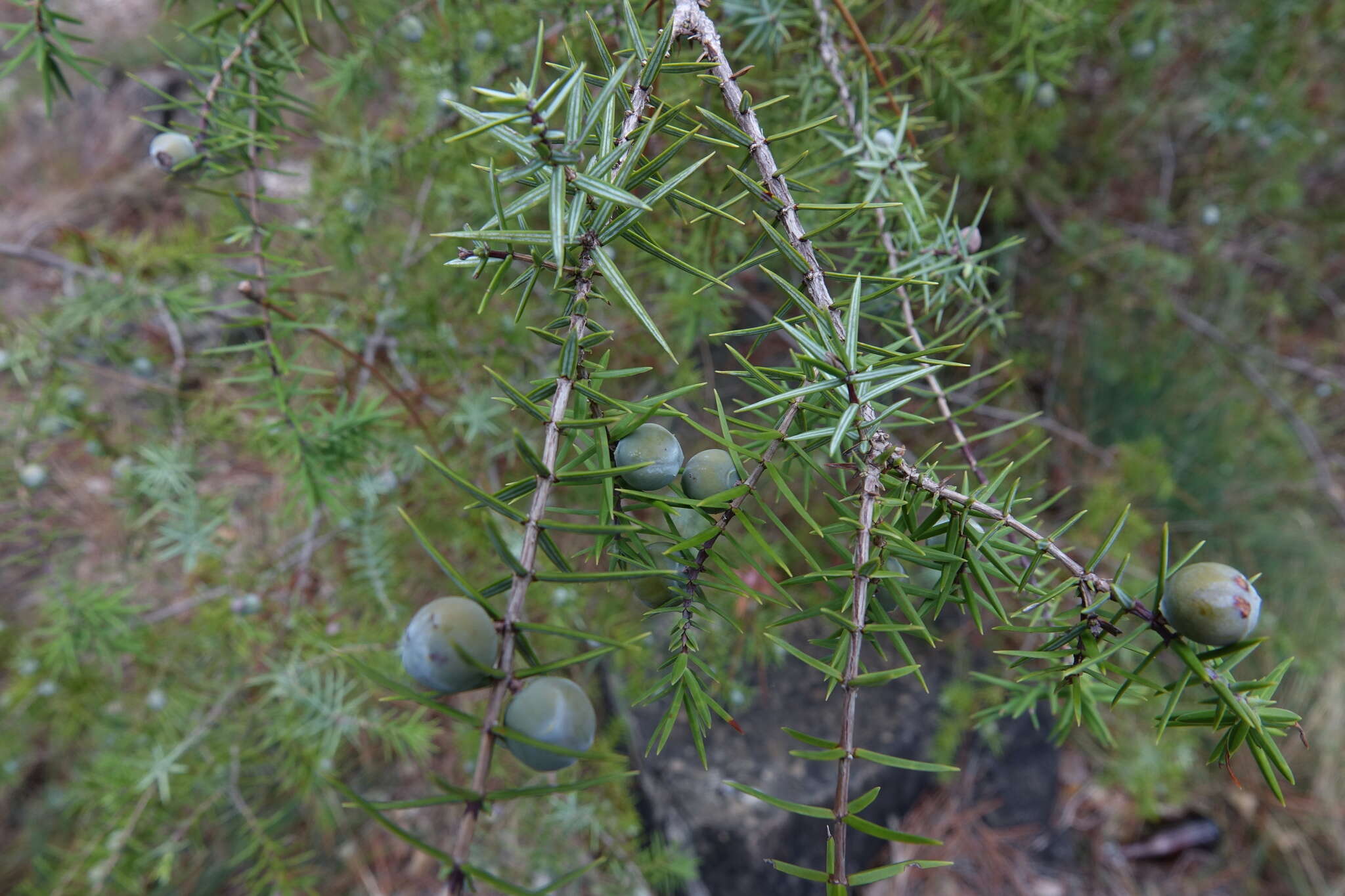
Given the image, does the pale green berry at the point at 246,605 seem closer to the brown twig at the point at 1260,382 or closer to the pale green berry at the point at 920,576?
the pale green berry at the point at 920,576

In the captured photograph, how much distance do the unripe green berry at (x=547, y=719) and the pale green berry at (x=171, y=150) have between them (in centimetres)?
91

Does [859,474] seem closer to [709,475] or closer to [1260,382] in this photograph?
[709,475]

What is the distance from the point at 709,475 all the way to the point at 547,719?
237 mm

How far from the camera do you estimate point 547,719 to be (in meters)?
0.45

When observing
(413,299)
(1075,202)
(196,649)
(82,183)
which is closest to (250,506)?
(196,649)

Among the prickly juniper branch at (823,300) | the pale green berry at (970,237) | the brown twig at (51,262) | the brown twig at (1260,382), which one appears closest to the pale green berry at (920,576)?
the prickly juniper branch at (823,300)

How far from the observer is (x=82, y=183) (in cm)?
368

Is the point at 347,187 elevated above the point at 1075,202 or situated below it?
above

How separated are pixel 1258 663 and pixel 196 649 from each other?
12.8 ft

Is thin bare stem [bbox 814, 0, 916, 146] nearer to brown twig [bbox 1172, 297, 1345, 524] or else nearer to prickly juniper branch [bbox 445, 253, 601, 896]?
prickly juniper branch [bbox 445, 253, 601, 896]

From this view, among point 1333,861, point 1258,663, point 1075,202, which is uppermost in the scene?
point 1075,202

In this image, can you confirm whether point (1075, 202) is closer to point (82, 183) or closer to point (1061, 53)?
point (1061, 53)

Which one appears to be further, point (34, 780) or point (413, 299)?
point (34, 780)

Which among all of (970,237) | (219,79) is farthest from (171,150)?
(970,237)
